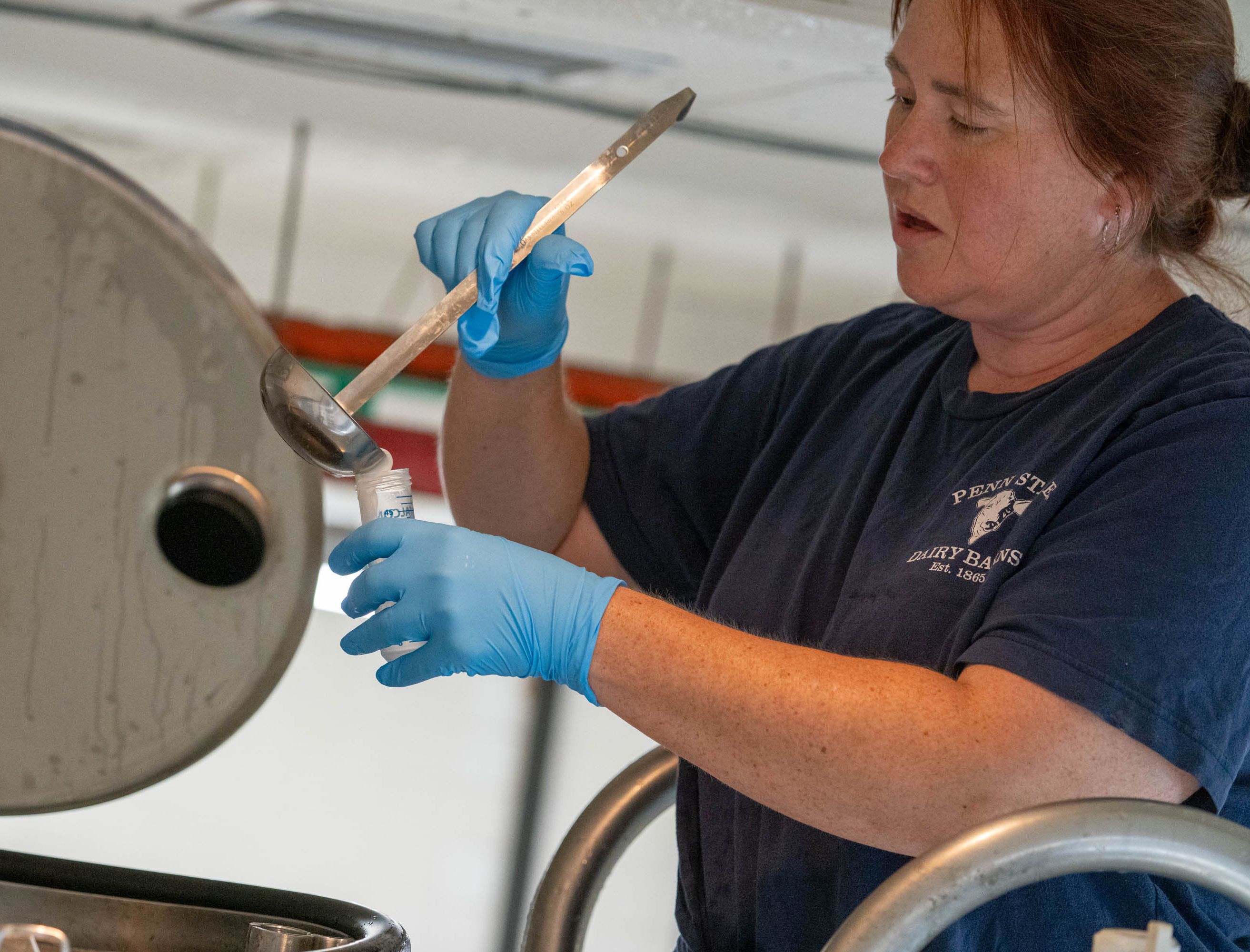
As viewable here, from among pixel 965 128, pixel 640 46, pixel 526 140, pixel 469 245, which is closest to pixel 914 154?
pixel 965 128

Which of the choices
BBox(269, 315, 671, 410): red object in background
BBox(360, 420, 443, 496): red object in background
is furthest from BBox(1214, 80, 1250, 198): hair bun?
BBox(360, 420, 443, 496): red object in background

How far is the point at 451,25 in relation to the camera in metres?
2.11

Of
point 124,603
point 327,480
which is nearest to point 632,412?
point 124,603

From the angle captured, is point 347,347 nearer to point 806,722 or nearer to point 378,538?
point 378,538

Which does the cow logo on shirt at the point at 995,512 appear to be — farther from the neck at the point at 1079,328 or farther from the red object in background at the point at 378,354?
the red object in background at the point at 378,354

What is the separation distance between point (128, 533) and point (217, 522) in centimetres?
8

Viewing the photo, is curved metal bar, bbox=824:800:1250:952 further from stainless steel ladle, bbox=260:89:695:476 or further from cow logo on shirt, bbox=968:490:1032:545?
stainless steel ladle, bbox=260:89:695:476

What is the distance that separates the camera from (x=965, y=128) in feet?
3.52

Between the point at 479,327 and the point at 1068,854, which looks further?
the point at 479,327

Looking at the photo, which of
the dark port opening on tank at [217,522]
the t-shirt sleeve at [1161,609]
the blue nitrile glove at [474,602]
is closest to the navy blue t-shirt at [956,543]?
the t-shirt sleeve at [1161,609]

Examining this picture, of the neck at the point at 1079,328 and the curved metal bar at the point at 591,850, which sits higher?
the neck at the point at 1079,328

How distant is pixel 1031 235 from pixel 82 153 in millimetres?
772

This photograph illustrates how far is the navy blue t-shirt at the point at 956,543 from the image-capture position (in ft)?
2.81

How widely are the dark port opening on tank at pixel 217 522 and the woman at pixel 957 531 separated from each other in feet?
0.25
